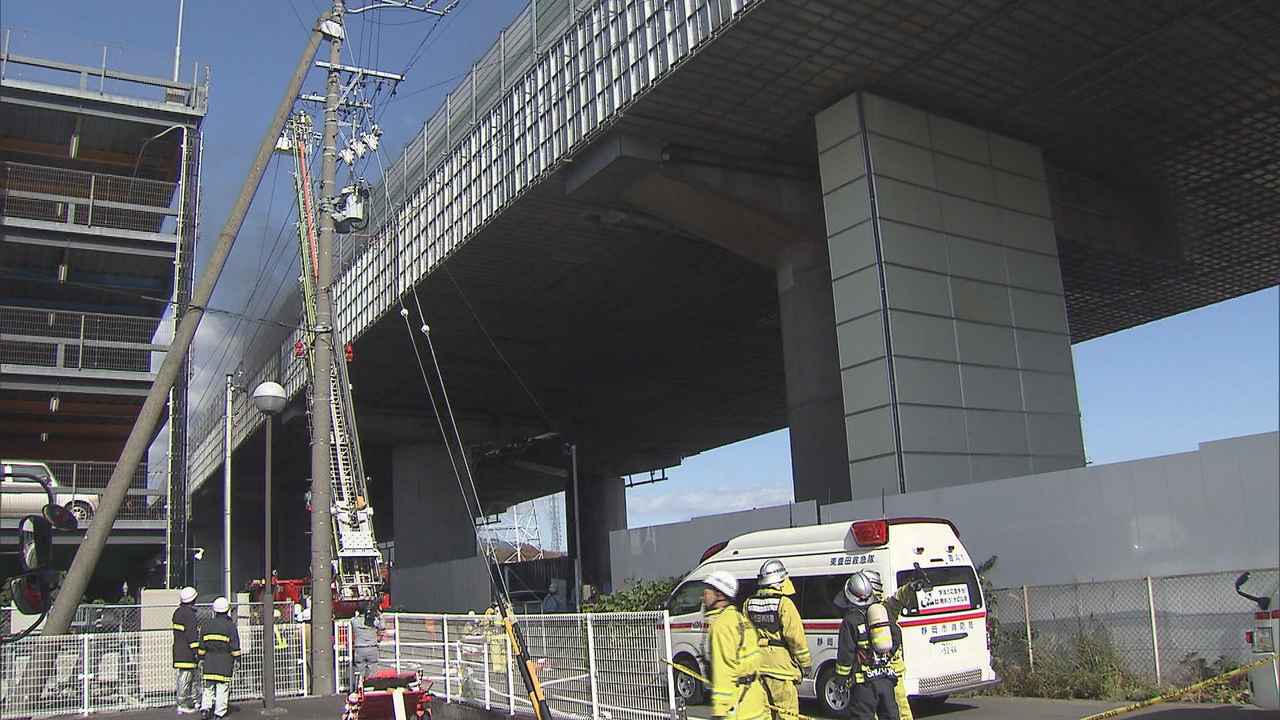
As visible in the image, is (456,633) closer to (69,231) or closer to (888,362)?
(888,362)

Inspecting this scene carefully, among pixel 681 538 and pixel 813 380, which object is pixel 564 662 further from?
pixel 813 380

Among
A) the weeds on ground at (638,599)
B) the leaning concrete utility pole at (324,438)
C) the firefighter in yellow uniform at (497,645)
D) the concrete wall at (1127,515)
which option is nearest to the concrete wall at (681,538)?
the weeds on ground at (638,599)

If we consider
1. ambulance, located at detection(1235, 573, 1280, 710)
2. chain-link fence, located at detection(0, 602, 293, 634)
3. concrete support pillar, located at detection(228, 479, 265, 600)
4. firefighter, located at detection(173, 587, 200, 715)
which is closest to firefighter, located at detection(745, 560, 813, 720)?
ambulance, located at detection(1235, 573, 1280, 710)

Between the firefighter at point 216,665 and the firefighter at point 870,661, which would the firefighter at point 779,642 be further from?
the firefighter at point 216,665

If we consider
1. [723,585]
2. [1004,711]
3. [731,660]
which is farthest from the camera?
[1004,711]

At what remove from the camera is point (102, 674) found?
16781 millimetres

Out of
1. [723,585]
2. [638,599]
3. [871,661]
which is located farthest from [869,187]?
[723,585]

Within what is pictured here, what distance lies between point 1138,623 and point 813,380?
12.6 m

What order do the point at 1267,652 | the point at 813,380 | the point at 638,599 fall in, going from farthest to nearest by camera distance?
the point at 813,380
the point at 638,599
the point at 1267,652

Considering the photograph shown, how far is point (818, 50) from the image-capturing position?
70.2 ft

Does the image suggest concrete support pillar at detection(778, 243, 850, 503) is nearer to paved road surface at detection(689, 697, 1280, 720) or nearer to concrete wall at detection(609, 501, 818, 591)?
concrete wall at detection(609, 501, 818, 591)

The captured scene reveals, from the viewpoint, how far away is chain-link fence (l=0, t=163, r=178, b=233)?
33906 millimetres

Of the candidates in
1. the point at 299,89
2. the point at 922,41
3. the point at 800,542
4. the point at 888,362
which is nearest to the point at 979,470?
the point at 888,362

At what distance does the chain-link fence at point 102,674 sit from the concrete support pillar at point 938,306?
11.4m
